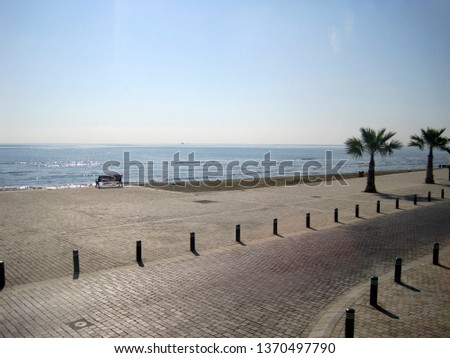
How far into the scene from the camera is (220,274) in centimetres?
954

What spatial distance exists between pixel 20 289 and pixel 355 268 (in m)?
8.15

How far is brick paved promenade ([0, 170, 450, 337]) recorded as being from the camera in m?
6.75

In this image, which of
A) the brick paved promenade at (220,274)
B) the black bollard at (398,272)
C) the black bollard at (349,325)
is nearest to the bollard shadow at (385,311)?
the brick paved promenade at (220,274)

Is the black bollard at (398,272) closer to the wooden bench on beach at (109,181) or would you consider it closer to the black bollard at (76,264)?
the black bollard at (76,264)

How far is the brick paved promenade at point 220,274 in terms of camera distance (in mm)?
6754

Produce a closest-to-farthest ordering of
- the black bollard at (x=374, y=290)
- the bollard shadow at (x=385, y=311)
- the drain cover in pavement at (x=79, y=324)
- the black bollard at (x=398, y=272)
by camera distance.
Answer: the drain cover in pavement at (x=79, y=324), the bollard shadow at (x=385, y=311), the black bollard at (x=374, y=290), the black bollard at (x=398, y=272)

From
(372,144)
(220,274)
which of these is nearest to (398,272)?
(220,274)

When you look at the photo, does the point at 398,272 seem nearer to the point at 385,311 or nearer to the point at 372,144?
the point at 385,311

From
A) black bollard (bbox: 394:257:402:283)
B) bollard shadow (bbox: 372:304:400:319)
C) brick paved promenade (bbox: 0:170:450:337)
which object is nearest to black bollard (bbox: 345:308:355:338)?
brick paved promenade (bbox: 0:170:450:337)

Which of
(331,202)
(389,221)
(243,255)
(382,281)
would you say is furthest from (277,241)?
(331,202)

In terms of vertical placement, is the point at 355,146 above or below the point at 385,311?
above

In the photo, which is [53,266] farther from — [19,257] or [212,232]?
[212,232]

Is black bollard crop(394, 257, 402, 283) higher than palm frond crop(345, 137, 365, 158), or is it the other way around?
palm frond crop(345, 137, 365, 158)

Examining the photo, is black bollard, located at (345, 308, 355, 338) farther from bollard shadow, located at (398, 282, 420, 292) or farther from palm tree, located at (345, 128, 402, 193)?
palm tree, located at (345, 128, 402, 193)
